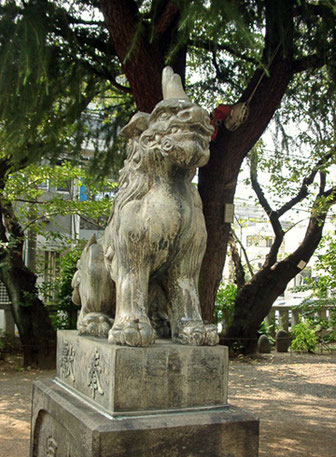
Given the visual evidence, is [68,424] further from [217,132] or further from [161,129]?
[217,132]

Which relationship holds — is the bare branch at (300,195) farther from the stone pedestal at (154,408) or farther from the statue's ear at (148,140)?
the stone pedestal at (154,408)

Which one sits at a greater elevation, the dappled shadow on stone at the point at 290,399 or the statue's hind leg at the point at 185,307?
the statue's hind leg at the point at 185,307

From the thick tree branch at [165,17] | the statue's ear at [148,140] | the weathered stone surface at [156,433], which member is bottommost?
the weathered stone surface at [156,433]

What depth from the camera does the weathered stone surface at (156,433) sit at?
2240 millimetres

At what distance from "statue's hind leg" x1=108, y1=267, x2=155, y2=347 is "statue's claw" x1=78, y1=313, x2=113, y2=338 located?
1.01ft

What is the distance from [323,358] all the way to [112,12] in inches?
314

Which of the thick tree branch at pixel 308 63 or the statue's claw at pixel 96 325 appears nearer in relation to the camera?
the statue's claw at pixel 96 325

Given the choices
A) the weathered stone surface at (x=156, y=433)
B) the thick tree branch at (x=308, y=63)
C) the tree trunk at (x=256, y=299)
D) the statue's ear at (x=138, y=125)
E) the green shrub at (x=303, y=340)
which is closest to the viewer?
the weathered stone surface at (x=156, y=433)

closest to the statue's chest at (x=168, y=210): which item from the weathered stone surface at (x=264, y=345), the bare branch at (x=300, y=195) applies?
the bare branch at (x=300, y=195)

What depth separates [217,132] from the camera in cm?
614

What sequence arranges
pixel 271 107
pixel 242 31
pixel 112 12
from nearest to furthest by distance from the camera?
pixel 242 31
pixel 112 12
pixel 271 107

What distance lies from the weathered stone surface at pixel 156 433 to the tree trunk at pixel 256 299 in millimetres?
7550

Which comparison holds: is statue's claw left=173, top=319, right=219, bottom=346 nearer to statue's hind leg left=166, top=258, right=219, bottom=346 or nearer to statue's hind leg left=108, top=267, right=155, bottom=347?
statue's hind leg left=166, top=258, right=219, bottom=346

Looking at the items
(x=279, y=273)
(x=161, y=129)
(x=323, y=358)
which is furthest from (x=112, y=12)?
(x=323, y=358)
